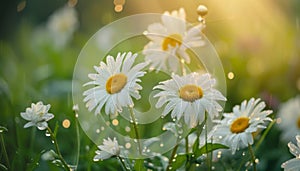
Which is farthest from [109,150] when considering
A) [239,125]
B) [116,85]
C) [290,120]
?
[290,120]

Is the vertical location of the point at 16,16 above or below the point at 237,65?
above

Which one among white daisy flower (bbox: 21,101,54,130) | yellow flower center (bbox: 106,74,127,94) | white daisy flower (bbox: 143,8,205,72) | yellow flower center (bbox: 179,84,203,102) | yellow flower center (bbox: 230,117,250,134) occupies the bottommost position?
yellow flower center (bbox: 230,117,250,134)

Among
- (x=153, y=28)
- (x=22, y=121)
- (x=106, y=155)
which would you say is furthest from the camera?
(x=22, y=121)

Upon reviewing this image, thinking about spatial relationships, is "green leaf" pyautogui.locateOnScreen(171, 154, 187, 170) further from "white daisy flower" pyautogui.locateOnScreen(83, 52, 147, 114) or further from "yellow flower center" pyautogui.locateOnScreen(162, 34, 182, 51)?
"yellow flower center" pyautogui.locateOnScreen(162, 34, 182, 51)

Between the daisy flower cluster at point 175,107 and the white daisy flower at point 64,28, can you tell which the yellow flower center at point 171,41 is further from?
the white daisy flower at point 64,28

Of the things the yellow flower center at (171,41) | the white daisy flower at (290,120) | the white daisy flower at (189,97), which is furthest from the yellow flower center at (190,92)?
the white daisy flower at (290,120)

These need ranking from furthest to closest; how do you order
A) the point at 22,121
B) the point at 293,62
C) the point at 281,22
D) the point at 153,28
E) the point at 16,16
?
1. the point at 16,16
2. the point at 281,22
3. the point at 293,62
4. the point at 22,121
5. the point at 153,28

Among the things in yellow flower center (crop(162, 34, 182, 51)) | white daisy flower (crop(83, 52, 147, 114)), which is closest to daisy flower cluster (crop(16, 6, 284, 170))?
white daisy flower (crop(83, 52, 147, 114))

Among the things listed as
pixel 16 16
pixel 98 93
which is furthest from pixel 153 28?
pixel 16 16

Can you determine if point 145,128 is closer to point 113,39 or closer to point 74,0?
point 113,39
